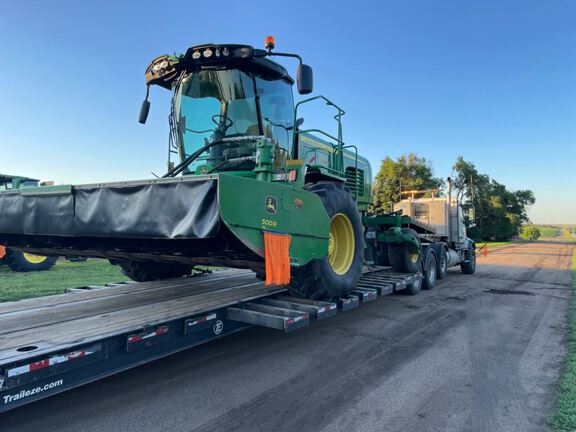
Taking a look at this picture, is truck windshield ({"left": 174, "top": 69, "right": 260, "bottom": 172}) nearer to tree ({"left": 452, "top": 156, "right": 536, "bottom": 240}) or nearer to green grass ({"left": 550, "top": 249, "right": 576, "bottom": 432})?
green grass ({"left": 550, "top": 249, "right": 576, "bottom": 432})

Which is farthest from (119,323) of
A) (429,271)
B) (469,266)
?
(469,266)

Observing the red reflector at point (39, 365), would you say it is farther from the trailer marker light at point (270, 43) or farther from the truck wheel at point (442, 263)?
the truck wheel at point (442, 263)

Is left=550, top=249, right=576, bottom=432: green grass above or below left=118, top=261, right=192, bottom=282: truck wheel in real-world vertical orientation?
below

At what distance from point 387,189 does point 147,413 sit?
131 ft

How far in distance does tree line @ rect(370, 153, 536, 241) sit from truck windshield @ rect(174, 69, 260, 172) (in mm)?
39862

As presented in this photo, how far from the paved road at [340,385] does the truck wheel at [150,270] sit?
197cm

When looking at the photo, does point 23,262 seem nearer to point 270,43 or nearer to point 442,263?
point 270,43

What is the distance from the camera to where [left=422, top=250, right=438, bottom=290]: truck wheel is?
10336mm

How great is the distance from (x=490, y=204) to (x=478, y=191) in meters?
3.01

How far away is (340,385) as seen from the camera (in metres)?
4.08

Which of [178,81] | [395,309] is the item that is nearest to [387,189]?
[395,309]

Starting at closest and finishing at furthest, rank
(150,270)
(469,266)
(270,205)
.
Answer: (270,205)
(150,270)
(469,266)

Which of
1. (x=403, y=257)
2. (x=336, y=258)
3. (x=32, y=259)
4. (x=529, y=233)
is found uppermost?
(x=529, y=233)

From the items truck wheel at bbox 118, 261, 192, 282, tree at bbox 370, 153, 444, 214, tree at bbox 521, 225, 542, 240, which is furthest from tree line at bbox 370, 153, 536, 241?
truck wheel at bbox 118, 261, 192, 282
